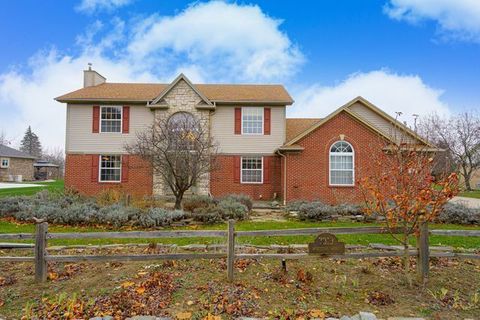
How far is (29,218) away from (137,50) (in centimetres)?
924

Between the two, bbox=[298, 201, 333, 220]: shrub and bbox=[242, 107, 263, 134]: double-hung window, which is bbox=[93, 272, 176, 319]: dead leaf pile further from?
bbox=[242, 107, 263, 134]: double-hung window

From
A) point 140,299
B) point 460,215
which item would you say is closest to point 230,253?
point 140,299

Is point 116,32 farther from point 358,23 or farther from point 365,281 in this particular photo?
point 365,281

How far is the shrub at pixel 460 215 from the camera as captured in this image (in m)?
11.2

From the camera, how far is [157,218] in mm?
10000

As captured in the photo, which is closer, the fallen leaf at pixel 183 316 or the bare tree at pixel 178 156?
the fallen leaf at pixel 183 316

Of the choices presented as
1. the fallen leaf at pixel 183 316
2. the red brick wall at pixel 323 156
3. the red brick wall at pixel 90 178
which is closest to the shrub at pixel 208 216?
the red brick wall at pixel 323 156

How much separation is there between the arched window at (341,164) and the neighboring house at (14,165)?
129 feet

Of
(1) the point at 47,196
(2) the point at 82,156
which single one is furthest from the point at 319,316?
(2) the point at 82,156

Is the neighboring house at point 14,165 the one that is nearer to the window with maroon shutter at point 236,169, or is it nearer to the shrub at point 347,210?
the window with maroon shutter at point 236,169

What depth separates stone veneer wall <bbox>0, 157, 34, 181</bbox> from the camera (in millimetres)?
37500

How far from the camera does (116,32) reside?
15.1m

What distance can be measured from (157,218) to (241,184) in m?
7.86

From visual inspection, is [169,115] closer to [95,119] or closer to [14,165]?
[95,119]
